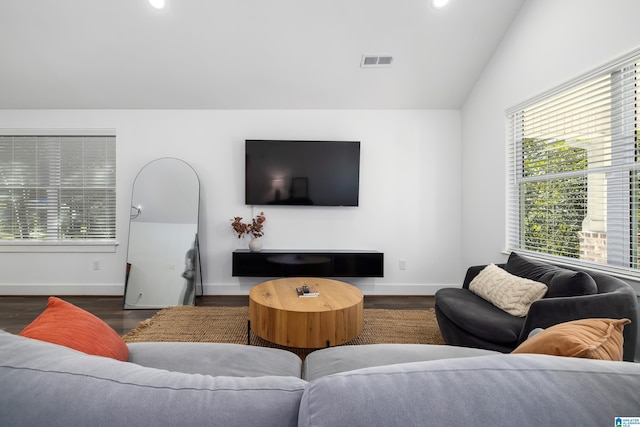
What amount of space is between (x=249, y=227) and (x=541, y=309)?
2.87 metres

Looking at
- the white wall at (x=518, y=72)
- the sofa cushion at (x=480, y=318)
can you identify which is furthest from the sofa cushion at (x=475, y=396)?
the white wall at (x=518, y=72)

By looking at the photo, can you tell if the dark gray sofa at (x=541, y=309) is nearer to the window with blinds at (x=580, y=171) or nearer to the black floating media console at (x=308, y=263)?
the window with blinds at (x=580, y=171)

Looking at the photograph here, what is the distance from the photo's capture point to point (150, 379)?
56cm

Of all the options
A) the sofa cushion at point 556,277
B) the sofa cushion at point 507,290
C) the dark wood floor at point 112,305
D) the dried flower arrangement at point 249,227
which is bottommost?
the dark wood floor at point 112,305

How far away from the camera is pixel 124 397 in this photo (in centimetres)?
52

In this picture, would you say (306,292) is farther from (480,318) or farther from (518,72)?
(518,72)

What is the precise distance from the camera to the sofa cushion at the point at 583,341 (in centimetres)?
73

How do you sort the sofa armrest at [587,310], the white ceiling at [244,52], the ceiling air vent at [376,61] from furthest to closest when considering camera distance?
the ceiling air vent at [376,61] → the white ceiling at [244,52] → the sofa armrest at [587,310]

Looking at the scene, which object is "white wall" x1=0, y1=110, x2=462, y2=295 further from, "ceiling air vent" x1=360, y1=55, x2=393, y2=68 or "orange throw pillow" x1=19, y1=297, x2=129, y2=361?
"orange throw pillow" x1=19, y1=297, x2=129, y2=361

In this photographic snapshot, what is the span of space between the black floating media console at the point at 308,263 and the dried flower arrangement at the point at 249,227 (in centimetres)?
24

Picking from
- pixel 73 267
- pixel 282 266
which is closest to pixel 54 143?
pixel 73 267

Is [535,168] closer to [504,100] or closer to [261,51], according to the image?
[504,100]

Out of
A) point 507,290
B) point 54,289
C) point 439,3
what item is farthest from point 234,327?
point 439,3

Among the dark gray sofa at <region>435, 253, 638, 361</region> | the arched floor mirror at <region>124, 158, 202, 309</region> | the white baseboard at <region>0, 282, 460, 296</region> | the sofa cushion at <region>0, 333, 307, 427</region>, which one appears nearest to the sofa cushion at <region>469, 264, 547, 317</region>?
the dark gray sofa at <region>435, 253, 638, 361</region>
